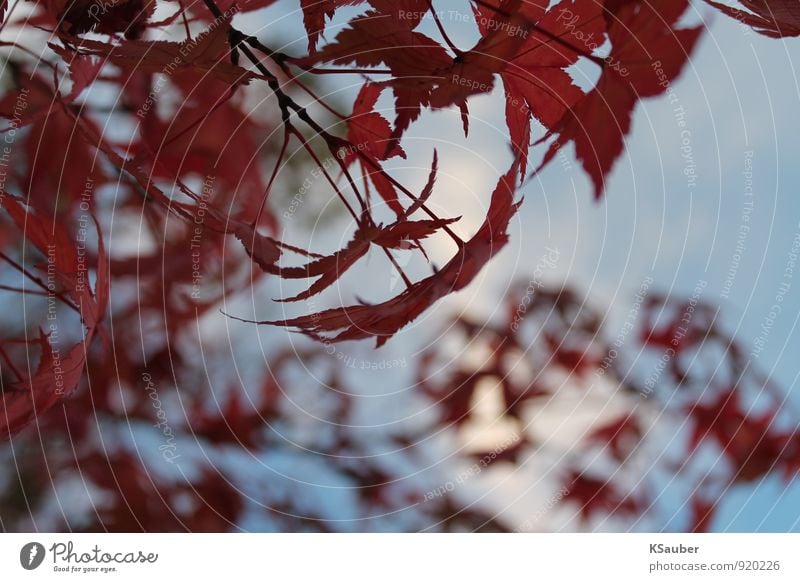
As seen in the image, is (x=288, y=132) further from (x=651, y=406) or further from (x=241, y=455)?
(x=651, y=406)

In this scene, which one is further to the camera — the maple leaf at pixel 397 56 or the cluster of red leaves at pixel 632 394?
the cluster of red leaves at pixel 632 394

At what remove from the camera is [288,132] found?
0.51 metres

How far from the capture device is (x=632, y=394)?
55 centimetres

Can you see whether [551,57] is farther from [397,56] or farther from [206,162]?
[206,162]

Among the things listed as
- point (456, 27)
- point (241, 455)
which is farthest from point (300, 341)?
point (456, 27)
